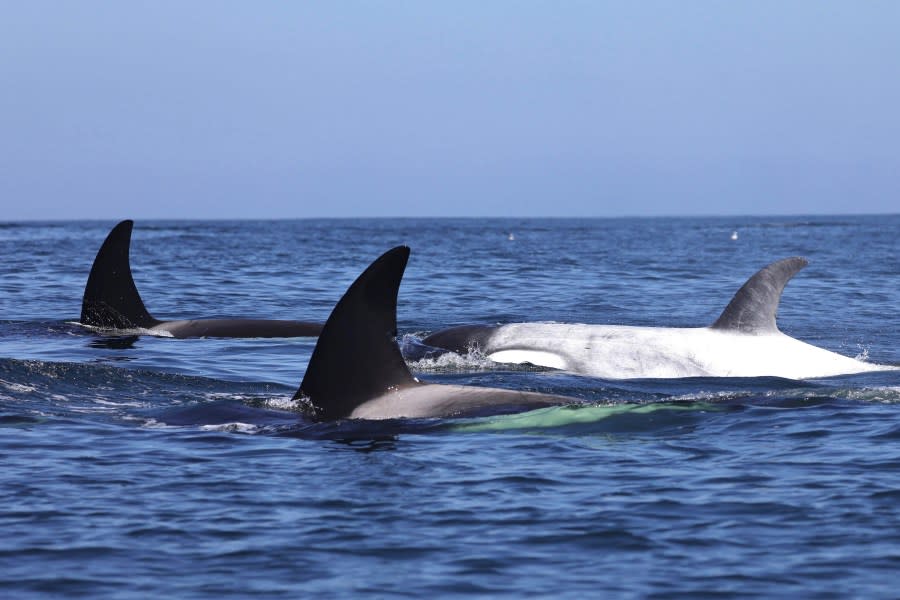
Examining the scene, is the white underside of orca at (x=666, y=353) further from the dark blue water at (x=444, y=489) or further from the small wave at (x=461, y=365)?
the dark blue water at (x=444, y=489)

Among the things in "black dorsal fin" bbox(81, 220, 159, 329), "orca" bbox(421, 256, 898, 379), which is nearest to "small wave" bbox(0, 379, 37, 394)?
"orca" bbox(421, 256, 898, 379)

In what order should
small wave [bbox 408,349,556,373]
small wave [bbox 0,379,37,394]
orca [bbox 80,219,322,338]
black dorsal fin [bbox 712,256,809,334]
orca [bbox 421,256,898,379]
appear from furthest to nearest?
orca [bbox 80,219,322,338]
small wave [bbox 408,349,556,373]
orca [bbox 421,256,898,379]
black dorsal fin [bbox 712,256,809,334]
small wave [bbox 0,379,37,394]

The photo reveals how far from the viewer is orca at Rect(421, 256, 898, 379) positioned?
46.6 feet

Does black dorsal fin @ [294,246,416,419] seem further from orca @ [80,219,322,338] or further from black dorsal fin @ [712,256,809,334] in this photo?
orca @ [80,219,322,338]

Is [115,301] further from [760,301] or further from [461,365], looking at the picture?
[760,301]

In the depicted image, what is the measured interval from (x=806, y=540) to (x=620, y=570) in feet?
3.91

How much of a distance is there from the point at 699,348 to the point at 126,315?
8780mm

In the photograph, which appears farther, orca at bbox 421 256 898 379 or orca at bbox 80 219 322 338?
orca at bbox 80 219 322 338

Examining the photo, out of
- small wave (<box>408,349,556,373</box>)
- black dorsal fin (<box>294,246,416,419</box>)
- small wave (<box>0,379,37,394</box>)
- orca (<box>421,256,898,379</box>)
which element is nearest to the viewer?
black dorsal fin (<box>294,246,416,419</box>)

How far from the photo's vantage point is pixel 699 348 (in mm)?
14719

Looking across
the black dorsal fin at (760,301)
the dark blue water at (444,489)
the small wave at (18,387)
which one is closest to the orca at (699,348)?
the black dorsal fin at (760,301)

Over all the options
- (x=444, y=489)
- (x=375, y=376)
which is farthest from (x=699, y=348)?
(x=444, y=489)

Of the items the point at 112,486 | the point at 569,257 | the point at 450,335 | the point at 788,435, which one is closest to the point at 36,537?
the point at 112,486

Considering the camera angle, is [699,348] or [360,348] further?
[699,348]
